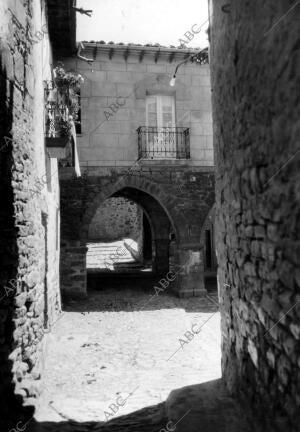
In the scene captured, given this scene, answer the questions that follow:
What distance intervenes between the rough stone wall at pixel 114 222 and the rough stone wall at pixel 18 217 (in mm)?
19216

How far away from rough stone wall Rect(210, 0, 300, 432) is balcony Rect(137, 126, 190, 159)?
6477mm

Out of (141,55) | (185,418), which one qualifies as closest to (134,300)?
(185,418)

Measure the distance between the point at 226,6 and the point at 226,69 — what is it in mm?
559

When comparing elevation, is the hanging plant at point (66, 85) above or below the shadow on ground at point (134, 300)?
above

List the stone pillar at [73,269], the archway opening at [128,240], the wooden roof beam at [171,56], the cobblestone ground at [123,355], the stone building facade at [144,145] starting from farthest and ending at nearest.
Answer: the archway opening at [128,240]
the wooden roof beam at [171,56]
the stone building facade at [144,145]
the stone pillar at [73,269]
the cobblestone ground at [123,355]

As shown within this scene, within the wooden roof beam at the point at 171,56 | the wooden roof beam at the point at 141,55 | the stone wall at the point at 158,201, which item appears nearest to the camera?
the stone wall at the point at 158,201

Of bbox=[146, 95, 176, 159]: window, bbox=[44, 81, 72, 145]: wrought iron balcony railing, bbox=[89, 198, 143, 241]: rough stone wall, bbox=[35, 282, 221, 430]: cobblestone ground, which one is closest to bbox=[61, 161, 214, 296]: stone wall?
bbox=[146, 95, 176, 159]: window

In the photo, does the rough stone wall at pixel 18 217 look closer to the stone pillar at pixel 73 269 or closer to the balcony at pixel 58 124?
the balcony at pixel 58 124

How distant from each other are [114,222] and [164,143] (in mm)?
14375

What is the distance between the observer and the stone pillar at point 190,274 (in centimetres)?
1040

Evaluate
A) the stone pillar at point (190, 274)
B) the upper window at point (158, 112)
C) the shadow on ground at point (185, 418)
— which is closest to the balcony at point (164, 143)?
the upper window at point (158, 112)

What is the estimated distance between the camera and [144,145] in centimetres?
1048

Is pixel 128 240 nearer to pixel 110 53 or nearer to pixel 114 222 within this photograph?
pixel 114 222

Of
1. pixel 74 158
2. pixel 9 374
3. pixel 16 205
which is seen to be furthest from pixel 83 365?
pixel 74 158
